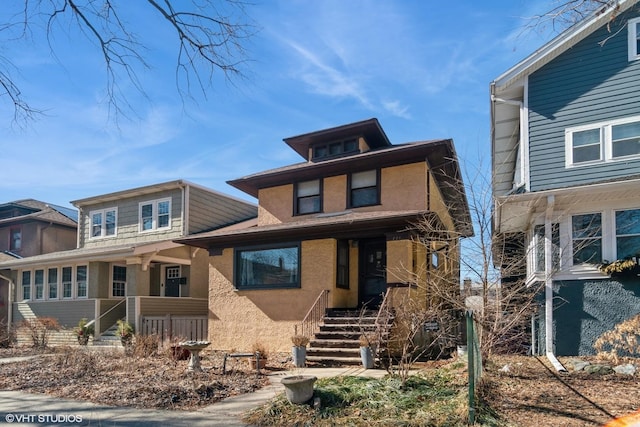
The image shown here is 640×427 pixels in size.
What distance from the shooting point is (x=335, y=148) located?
16.1 m

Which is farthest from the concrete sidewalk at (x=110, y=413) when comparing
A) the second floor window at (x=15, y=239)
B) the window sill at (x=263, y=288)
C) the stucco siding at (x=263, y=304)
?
the second floor window at (x=15, y=239)

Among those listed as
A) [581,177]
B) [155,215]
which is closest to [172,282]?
[155,215]

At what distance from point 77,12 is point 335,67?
15.5ft

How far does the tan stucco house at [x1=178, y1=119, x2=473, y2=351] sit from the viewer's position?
44.7ft

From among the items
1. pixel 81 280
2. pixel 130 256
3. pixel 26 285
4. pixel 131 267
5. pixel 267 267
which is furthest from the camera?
pixel 26 285

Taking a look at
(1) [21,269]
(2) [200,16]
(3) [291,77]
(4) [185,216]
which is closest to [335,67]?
(3) [291,77]

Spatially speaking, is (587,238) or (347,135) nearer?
A: (587,238)

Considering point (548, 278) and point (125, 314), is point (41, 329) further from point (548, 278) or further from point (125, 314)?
point (548, 278)

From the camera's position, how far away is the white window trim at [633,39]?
436 inches

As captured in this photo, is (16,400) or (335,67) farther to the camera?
(335,67)

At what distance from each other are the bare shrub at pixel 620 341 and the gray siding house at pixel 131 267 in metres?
12.1

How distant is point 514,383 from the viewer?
25.3 ft

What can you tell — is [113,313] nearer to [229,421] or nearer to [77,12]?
[229,421]

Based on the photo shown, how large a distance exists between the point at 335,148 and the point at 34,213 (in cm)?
1836
